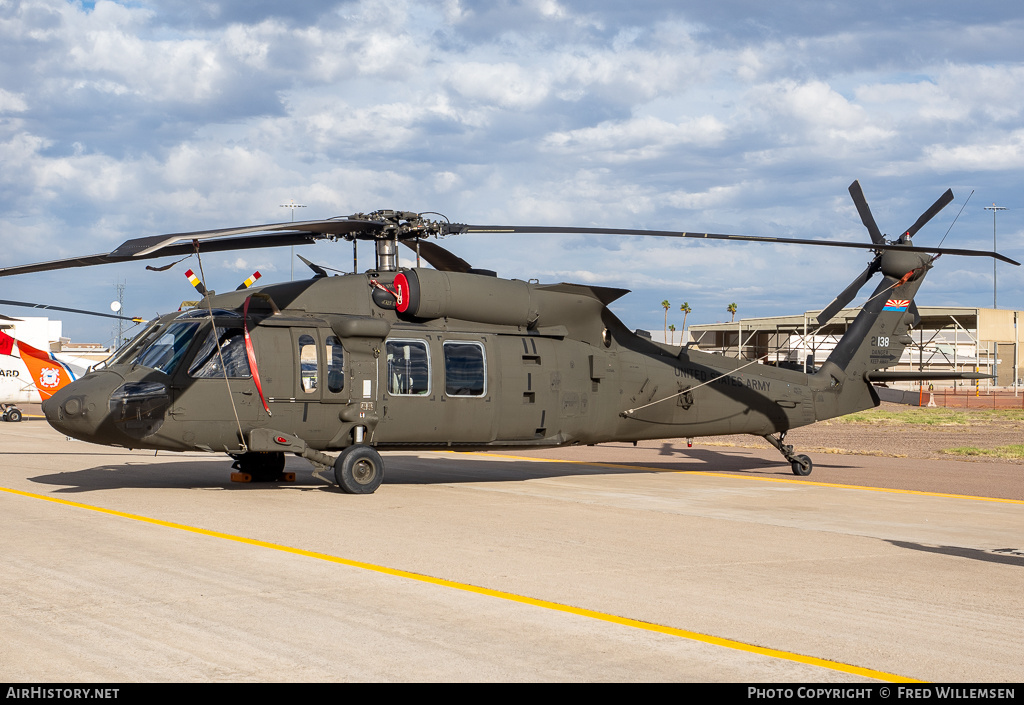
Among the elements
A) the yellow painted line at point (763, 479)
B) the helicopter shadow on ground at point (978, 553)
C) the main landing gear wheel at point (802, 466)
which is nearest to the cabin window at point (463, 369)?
the yellow painted line at point (763, 479)

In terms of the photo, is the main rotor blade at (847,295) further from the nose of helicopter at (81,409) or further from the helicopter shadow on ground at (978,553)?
the nose of helicopter at (81,409)

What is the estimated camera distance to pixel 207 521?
11531 millimetres

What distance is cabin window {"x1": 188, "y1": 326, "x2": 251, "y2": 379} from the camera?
45.7 ft

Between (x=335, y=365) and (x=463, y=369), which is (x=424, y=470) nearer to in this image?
(x=463, y=369)

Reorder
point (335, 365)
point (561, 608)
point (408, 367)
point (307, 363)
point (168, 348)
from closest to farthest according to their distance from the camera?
point (561, 608)
point (168, 348)
point (307, 363)
point (335, 365)
point (408, 367)

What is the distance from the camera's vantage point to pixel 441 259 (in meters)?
16.2

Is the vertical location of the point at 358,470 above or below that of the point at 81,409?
below

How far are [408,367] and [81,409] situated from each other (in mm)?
4724

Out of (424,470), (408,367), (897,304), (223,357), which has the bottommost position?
(424,470)

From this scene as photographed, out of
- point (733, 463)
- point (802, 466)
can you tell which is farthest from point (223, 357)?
point (733, 463)

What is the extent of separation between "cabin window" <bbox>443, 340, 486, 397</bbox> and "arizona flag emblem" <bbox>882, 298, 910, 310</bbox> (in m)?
9.89

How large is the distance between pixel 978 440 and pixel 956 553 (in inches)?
867

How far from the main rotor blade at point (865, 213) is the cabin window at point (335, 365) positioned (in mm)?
11440
